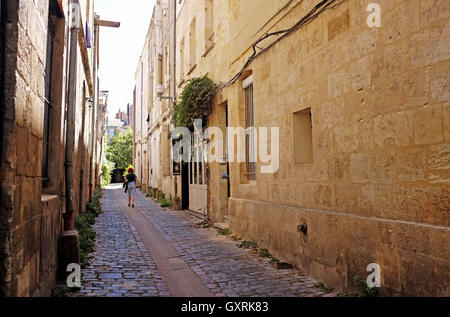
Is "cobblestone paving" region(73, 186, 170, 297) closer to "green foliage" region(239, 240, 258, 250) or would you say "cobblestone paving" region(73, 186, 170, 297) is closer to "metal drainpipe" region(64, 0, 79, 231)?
"metal drainpipe" region(64, 0, 79, 231)

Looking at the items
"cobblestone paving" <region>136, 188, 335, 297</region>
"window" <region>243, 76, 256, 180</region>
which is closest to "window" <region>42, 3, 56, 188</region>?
"cobblestone paving" <region>136, 188, 335, 297</region>

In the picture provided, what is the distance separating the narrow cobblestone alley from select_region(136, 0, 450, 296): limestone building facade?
399 millimetres

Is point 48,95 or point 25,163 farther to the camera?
point 48,95

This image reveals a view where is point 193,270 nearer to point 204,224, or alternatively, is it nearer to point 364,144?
point 364,144

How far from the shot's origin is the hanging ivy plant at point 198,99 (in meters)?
9.27

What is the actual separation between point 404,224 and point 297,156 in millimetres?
2188

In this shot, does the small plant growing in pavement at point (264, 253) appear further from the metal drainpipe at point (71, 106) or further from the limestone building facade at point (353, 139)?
the metal drainpipe at point (71, 106)

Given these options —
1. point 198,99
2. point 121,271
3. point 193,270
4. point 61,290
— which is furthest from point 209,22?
point 61,290

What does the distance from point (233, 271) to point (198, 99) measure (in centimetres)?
523

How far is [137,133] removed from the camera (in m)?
30.4

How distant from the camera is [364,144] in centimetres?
373

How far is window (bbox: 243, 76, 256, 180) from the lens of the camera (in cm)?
718

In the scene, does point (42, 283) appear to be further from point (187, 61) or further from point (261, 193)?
point (187, 61)
